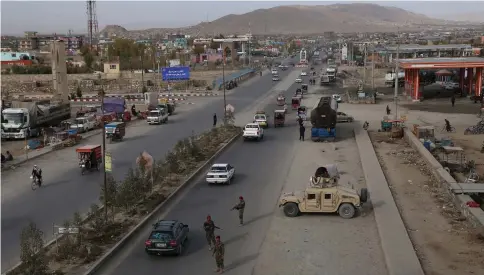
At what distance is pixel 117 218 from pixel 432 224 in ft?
33.3

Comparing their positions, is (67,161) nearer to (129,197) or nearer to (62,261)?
(129,197)

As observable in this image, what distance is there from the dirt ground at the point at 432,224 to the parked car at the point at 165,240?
6.40 meters

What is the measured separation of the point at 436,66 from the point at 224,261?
43027 millimetres

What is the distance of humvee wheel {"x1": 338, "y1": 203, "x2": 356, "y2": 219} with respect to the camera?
17.8m

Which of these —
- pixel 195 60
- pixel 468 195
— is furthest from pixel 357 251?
pixel 195 60

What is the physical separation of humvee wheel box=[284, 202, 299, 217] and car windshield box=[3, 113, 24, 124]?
24.7 meters

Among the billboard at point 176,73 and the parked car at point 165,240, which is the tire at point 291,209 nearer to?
the parked car at point 165,240

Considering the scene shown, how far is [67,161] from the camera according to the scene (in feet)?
93.0

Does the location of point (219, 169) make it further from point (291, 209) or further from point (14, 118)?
point (14, 118)

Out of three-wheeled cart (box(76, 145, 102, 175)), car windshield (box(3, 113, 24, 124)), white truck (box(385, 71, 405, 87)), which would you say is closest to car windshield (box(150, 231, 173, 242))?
three-wheeled cart (box(76, 145, 102, 175))

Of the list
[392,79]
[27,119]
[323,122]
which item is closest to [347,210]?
[323,122]

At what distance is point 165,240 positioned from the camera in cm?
1443

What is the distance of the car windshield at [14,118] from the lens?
1428 inches

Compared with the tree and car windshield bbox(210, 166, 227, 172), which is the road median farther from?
car windshield bbox(210, 166, 227, 172)
